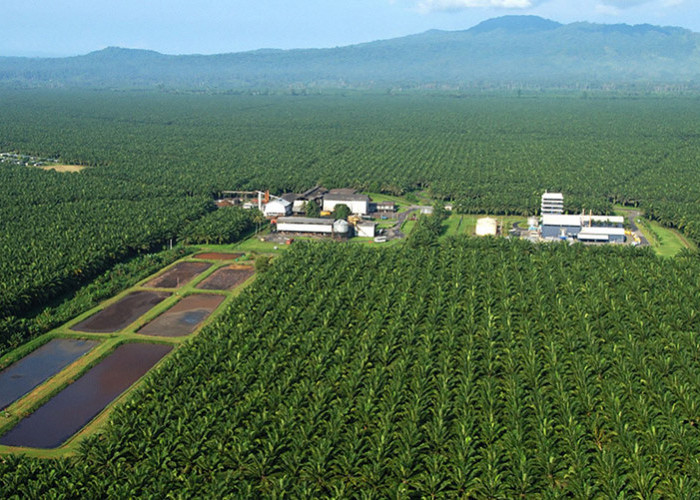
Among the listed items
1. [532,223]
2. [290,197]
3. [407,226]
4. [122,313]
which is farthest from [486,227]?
[122,313]

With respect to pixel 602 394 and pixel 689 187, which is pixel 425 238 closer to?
pixel 602 394

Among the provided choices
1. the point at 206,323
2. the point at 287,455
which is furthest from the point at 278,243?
the point at 287,455

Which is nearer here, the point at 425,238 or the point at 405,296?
the point at 405,296

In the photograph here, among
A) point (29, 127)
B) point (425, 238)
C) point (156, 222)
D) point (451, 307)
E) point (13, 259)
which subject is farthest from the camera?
point (29, 127)

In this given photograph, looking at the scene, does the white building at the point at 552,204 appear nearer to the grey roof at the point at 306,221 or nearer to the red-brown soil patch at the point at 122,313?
the grey roof at the point at 306,221

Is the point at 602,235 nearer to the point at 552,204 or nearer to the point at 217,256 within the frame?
the point at 552,204

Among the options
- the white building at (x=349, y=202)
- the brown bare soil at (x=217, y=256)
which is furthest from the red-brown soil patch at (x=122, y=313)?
the white building at (x=349, y=202)
